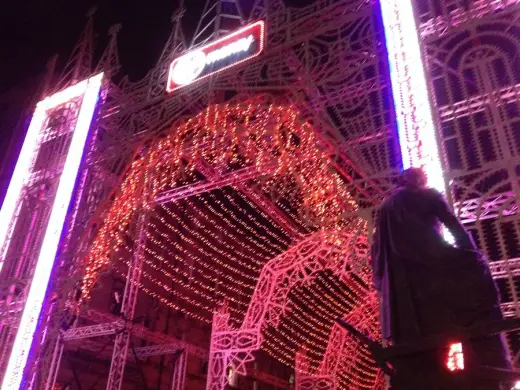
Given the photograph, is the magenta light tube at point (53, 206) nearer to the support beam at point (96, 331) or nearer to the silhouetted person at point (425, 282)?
the support beam at point (96, 331)

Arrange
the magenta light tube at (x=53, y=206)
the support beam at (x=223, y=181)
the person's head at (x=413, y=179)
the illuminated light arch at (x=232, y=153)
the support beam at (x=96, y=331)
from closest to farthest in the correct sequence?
the person's head at (x=413, y=179) → the magenta light tube at (x=53, y=206) → the illuminated light arch at (x=232, y=153) → the support beam at (x=223, y=181) → the support beam at (x=96, y=331)

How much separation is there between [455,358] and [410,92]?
3.14 m

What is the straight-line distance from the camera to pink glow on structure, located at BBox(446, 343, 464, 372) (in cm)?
234

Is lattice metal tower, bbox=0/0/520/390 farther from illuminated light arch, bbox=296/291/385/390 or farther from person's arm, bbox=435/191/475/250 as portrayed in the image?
illuminated light arch, bbox=296/291/385/390

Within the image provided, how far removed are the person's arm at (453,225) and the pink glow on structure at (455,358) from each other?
510 millimetres

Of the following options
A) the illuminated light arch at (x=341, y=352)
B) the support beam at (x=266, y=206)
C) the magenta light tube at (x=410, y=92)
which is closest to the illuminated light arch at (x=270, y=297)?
the support beam at (x=266, y=206)

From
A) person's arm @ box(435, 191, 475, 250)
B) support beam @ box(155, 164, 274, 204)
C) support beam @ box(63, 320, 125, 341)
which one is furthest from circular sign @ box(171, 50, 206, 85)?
person's arm @ box(435, 191, 475, 250)

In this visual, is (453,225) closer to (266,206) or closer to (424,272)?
(424,272)

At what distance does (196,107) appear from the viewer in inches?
303

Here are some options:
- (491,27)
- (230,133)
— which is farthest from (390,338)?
(230,133)

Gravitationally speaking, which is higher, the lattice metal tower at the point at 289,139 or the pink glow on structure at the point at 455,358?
the lattice metal tower at the point at 289,139

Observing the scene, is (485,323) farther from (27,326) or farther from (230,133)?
(27,326)

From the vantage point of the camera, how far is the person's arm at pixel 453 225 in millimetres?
2697

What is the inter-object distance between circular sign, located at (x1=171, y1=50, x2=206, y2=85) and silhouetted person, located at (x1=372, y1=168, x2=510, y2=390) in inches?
203
